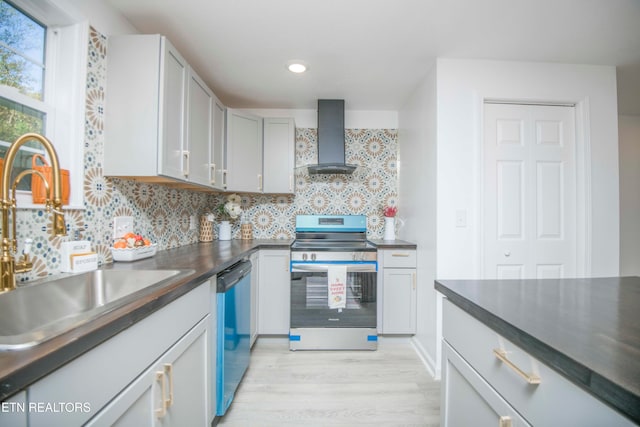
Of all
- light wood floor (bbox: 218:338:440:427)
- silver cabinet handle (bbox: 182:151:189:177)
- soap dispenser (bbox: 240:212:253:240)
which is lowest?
light wood floor (bbox: 218:338:440:427)

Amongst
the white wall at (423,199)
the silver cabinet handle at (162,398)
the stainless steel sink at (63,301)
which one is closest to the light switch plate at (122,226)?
the stainless steel sink at (63,301)

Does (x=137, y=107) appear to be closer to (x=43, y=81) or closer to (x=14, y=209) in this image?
(x=43, y=81)

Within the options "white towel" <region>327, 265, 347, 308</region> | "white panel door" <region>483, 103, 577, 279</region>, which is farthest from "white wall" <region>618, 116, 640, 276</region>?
"white towel" <region>327, 265, 347, 308</region>

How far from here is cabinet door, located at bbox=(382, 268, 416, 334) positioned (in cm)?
243

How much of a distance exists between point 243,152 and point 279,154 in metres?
0.37

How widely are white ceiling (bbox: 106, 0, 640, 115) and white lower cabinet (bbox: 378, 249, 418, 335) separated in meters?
1.58

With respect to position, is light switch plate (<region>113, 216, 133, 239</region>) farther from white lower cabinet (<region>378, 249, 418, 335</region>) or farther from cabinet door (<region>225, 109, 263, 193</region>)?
white lower cabinet (<region>378, 249, 418, 335</region>)

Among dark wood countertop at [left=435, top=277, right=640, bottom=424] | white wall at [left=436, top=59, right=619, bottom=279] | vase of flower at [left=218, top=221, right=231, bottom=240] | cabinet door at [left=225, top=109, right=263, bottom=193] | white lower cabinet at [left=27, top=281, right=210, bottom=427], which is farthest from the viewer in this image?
vase of flower at [left=218, top=221, right=231, bottom=240]

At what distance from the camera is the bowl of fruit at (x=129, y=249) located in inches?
59.9

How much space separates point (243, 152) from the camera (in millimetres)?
2703

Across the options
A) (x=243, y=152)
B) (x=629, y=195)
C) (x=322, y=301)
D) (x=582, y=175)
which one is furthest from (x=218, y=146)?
(x=629, y=195)

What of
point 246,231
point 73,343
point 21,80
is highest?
point 21,80

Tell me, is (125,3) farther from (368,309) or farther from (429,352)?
(429,352)

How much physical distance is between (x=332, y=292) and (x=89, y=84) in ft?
6.81
